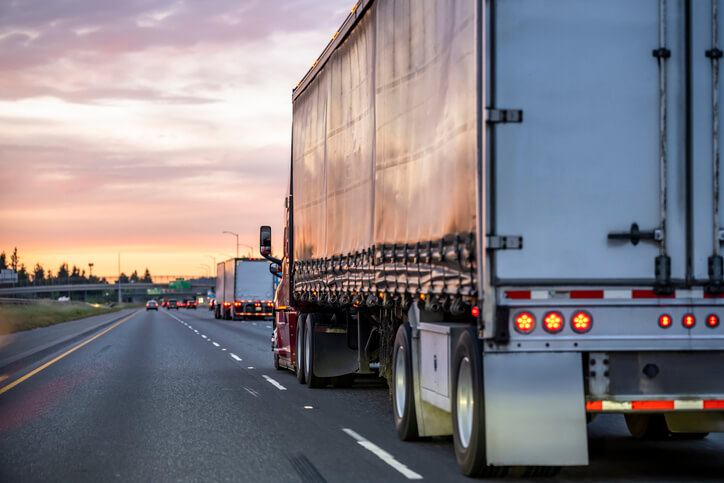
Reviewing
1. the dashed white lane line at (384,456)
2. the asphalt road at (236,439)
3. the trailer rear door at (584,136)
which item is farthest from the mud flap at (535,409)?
the dashed white lane line at (384,456)

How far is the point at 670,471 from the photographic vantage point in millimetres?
8570

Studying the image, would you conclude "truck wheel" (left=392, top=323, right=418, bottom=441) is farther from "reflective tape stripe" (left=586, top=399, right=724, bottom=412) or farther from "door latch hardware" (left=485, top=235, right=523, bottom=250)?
"door latch hardware" (left=485, top=235, right=523, bottom=250)

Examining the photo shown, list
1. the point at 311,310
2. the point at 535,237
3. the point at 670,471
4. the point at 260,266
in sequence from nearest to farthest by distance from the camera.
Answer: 1. the point at 535,237
2. the point at 670,471
3. the point at 311,310
4. the point at 260,266

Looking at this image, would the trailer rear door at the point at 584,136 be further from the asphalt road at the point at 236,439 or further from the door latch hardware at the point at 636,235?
the asphalt road at the point at 236,439

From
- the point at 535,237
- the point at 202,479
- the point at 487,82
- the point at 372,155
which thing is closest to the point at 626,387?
the point at 535,237

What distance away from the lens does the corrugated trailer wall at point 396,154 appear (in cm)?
821

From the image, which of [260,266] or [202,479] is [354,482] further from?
[260,266]

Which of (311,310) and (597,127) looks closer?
(597,127)

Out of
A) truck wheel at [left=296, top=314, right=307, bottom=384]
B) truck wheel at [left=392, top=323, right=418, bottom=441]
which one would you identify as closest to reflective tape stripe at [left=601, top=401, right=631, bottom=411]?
truck wheel at [left=392, top=323, right=418, bottom=441]

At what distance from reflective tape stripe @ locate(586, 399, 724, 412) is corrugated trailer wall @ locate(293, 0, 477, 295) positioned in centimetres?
131

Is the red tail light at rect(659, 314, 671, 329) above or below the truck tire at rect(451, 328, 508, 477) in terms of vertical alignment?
above

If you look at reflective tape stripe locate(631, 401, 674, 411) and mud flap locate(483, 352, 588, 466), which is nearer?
mud flap locate(483, 352, 588, 466)

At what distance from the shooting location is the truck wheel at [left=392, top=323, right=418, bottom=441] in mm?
9969

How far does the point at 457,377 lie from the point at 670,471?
2093 millimetres
